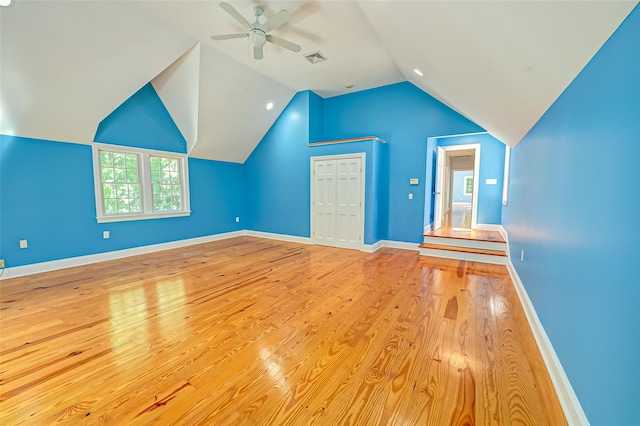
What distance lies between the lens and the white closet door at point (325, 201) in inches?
220

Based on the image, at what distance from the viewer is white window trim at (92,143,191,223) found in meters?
4.38

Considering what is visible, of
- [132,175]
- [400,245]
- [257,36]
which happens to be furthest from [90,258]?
[400,245]

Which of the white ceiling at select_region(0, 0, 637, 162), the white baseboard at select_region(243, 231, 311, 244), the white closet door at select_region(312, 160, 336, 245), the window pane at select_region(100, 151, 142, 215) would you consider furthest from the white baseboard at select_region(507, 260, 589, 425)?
the window pane at select_region(100, 151, 142, 215)

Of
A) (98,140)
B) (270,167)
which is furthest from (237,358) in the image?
(270,167)

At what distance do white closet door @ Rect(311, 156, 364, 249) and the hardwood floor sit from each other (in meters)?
1.91

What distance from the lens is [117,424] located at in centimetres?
132

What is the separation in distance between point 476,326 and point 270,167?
17.9 ft

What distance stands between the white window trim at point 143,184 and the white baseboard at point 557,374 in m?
5.99

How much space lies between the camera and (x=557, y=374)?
5.13 feet

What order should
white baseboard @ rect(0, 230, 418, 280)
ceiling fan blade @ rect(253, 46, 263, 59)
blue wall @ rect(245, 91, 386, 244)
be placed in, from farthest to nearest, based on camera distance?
blue wall @ rect(245, 91, 386, 244) < white baseboard @ rect(0, 230, 418, 280) < ceiling fan blade @ rect(253, 46, 263, 59)

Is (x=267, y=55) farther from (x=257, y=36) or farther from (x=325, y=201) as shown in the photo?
(x=325, y=201)

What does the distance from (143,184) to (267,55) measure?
11.1 feet

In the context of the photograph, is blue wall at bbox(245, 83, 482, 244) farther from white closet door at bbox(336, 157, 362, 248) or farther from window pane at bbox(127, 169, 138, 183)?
window pane at bbox(127, 169, 138, 183)

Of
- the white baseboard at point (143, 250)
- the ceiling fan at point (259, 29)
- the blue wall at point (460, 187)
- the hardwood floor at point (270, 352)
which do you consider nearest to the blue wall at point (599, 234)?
the hardwood floor at point (270, 352)
